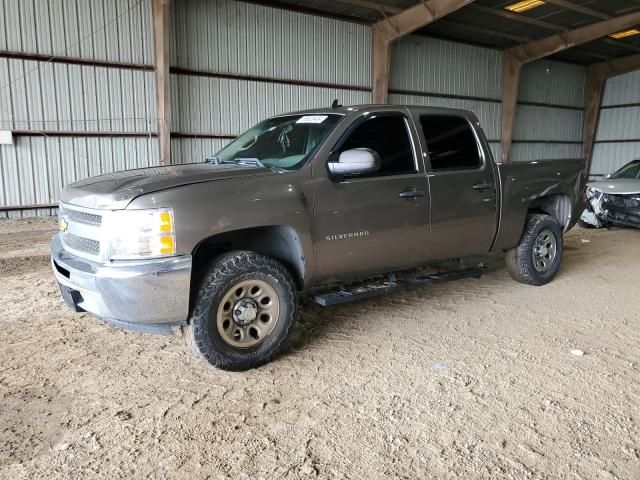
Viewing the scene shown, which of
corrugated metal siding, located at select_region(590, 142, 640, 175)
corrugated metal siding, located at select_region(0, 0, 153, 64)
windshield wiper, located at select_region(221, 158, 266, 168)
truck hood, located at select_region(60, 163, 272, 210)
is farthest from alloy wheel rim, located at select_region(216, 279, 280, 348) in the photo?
corrugated metal siding, located at select_region(590, 142, 640, 175)

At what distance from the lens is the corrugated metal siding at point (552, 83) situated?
21.0 metres

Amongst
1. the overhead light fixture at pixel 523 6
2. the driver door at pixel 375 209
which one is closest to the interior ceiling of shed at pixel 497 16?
the overhead light fixture at pixel 523 6

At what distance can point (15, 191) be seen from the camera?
11.3 metres

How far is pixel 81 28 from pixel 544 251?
1079 cm

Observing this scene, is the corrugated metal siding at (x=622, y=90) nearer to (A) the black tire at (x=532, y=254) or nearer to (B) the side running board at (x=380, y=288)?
(A) the black tire at (x=532, y=254)

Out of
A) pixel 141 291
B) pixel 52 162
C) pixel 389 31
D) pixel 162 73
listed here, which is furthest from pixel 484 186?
pixel 389 31

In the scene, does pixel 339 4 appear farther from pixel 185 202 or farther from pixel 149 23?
pixel 185 202

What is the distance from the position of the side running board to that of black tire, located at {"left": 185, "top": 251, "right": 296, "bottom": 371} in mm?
446

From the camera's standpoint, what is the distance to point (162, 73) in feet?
39.9

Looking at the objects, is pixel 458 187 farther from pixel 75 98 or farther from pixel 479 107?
pixel 479 107

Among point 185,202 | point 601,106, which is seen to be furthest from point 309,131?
point 601,106

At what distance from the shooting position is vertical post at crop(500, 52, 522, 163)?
772 inches

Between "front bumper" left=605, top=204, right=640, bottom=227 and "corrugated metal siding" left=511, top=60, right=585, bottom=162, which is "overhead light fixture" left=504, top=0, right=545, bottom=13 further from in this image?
"front bumper" left=605, top=204, right=640, bottom=227

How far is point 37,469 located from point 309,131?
304 centimetres
